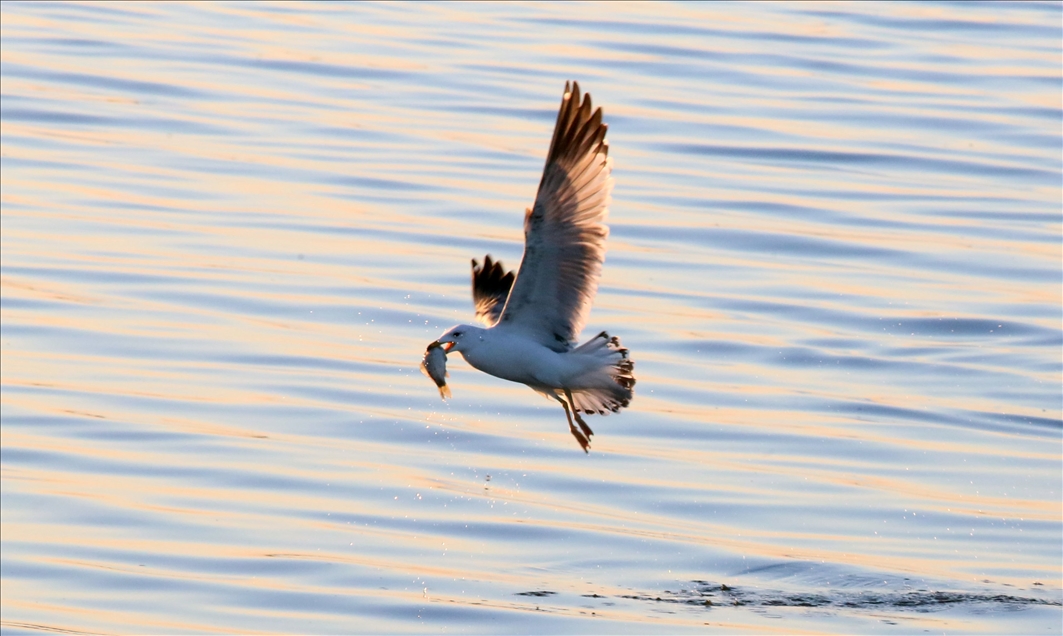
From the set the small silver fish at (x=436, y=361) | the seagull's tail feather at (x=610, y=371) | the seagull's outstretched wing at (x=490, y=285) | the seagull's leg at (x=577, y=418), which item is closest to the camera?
the small silver fish at (x=436, y=361)

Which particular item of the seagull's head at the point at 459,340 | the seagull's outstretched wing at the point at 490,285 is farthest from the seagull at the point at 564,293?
the seagull's outstretched wing at the point at 490,285

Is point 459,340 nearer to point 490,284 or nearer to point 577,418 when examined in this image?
point 577,418

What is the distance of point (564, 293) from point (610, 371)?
17.9 inches

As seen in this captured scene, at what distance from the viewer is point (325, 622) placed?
443 inches

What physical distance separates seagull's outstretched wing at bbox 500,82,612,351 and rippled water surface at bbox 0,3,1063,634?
249 centimetres

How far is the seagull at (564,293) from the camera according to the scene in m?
9.07

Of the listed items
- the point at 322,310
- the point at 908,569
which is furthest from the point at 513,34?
the point at 908,569

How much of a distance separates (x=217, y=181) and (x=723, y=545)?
10732 millimetres

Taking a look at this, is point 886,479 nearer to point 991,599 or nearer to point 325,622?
A: point 991,599

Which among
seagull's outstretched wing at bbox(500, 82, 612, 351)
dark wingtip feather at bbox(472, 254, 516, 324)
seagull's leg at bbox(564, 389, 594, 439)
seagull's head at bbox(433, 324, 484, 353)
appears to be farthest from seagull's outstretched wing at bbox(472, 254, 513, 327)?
seagull's head at bbox(433, 324, 484, 353)

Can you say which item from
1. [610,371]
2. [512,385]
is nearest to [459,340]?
[610,371]

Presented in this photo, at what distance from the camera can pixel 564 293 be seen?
9383 millimetres

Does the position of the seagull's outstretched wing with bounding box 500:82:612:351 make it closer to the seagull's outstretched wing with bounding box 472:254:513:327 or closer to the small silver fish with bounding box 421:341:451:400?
the small silver fish with bounding box 421:341:451:400

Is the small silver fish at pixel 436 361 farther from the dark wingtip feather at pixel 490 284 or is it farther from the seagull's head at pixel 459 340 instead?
the dark wingtip feather at pixel 490 284
